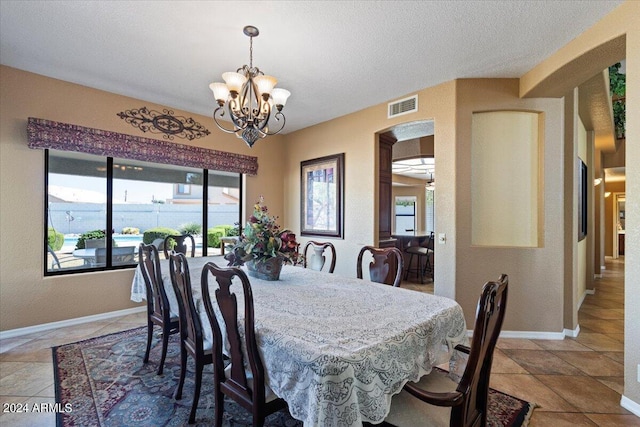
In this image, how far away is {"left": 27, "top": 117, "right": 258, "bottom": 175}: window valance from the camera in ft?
10.9

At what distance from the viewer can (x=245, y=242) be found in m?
2.42

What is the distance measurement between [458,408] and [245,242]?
174 cm

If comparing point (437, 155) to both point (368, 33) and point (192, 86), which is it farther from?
point (192, 86)

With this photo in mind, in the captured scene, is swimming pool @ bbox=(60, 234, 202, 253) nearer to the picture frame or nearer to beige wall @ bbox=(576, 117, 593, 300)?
the picture frame

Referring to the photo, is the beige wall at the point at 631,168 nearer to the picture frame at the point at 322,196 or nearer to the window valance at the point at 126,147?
the picture frame at the point at 322,196

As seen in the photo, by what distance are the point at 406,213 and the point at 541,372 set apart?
27.8 ft

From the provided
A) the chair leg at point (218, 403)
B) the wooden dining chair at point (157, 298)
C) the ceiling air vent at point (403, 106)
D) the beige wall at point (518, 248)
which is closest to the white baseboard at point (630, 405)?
the beige wall at point (518, 248)

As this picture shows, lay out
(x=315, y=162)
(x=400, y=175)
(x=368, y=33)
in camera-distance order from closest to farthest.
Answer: (x=368, y=33) → (x=315, y=162) → (x=400, y=175)

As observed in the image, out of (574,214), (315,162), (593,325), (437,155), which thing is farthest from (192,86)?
(593,325)

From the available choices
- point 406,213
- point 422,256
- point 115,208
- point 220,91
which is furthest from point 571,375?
point 406,213

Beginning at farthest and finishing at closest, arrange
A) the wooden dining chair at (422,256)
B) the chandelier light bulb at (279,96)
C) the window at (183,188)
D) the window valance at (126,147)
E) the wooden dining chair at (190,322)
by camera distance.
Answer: the wooden dining chair at (422,256)
the window at (183,188)
the window valance at (126,147)
the chandelier light bulb at (279,96)
the wooden dining chair at (190,322)

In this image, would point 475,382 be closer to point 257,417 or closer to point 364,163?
point 257,417

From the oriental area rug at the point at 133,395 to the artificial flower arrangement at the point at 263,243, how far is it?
3.35ft

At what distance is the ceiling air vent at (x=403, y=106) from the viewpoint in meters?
3.72
